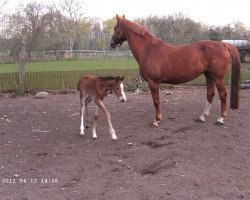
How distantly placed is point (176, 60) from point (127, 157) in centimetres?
275

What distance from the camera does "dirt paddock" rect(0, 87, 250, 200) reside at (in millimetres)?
4234

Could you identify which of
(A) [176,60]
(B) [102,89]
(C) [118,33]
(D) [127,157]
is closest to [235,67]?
(A) [176,60]

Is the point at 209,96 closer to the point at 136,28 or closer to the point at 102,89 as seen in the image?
the point at 136,28

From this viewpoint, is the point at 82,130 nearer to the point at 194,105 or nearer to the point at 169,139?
the point at 169,139

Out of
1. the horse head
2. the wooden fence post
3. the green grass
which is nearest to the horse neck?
the horse head

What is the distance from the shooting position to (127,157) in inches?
211

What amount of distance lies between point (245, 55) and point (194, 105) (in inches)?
726

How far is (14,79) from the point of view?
39.4 feet

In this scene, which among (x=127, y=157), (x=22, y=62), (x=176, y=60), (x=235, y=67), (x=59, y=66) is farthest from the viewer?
(x=59, y=66)

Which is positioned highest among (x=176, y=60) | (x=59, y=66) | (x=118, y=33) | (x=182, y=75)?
(x=118, y=33)

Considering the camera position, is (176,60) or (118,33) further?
(118,33)

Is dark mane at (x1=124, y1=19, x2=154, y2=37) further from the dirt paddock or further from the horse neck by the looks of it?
the dirt paddock

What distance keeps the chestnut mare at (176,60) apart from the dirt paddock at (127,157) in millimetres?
753

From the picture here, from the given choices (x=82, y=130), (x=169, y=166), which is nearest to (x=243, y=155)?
(x=169, y=166)
